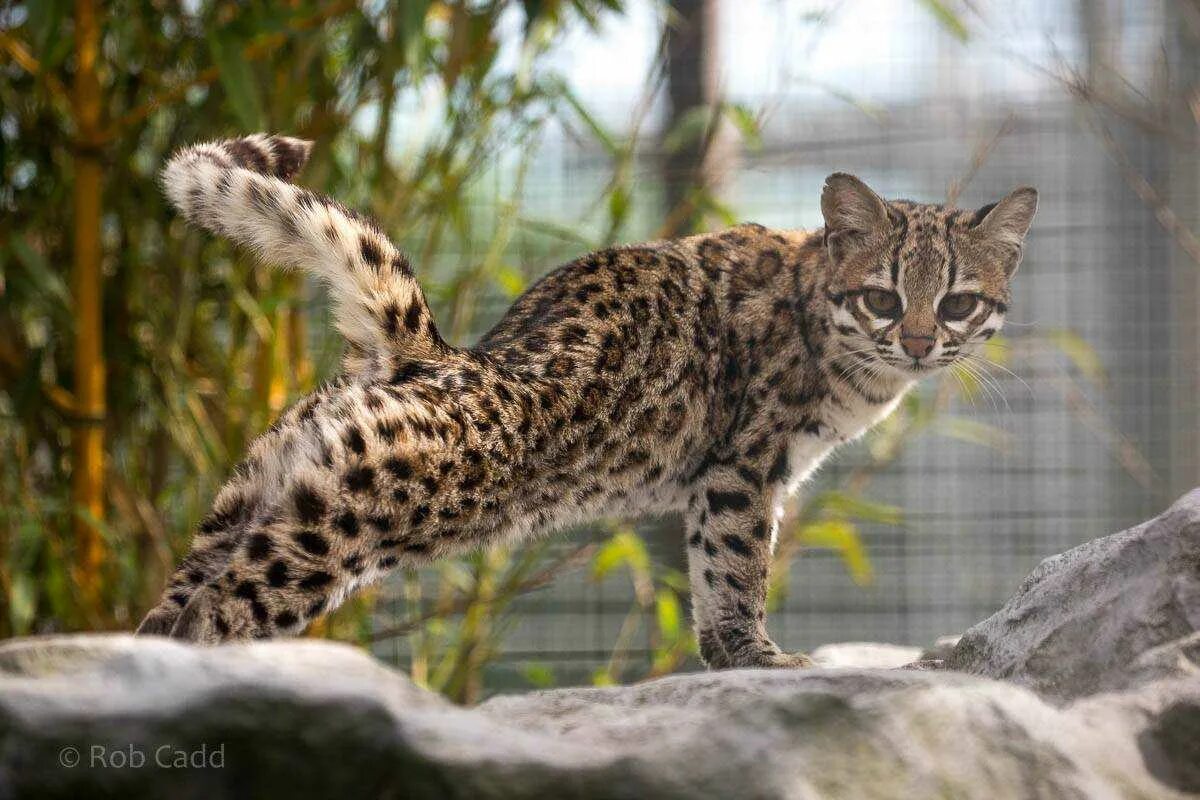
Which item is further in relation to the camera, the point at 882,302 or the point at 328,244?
the point at 882,302

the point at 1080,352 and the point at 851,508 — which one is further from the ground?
the point at 1080,352

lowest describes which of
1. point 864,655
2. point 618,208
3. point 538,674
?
point 538,674

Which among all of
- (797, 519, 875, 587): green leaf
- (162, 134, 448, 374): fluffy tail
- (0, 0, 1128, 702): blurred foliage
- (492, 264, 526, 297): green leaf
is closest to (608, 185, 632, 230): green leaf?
(0, 0, 1128, 702): blurred foliage

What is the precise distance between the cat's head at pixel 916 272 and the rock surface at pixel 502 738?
1573 millimetres

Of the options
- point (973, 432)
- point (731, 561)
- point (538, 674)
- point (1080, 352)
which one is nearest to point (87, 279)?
point (731, 561)

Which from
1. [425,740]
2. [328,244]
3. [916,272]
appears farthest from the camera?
[916,272]

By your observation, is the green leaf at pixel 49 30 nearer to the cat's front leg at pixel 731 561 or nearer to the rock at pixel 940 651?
the cat's front leg at pixel 731 561

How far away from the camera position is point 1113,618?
103 inches

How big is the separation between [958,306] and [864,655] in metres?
1.14

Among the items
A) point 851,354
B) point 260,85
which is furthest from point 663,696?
point 260,85

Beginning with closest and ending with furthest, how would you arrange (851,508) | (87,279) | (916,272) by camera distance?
(916,272)
(87,279)
(851,508)

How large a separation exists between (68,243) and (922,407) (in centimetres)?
311

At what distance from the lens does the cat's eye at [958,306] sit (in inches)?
146

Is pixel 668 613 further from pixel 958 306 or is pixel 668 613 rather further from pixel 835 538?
pixel 958 306
